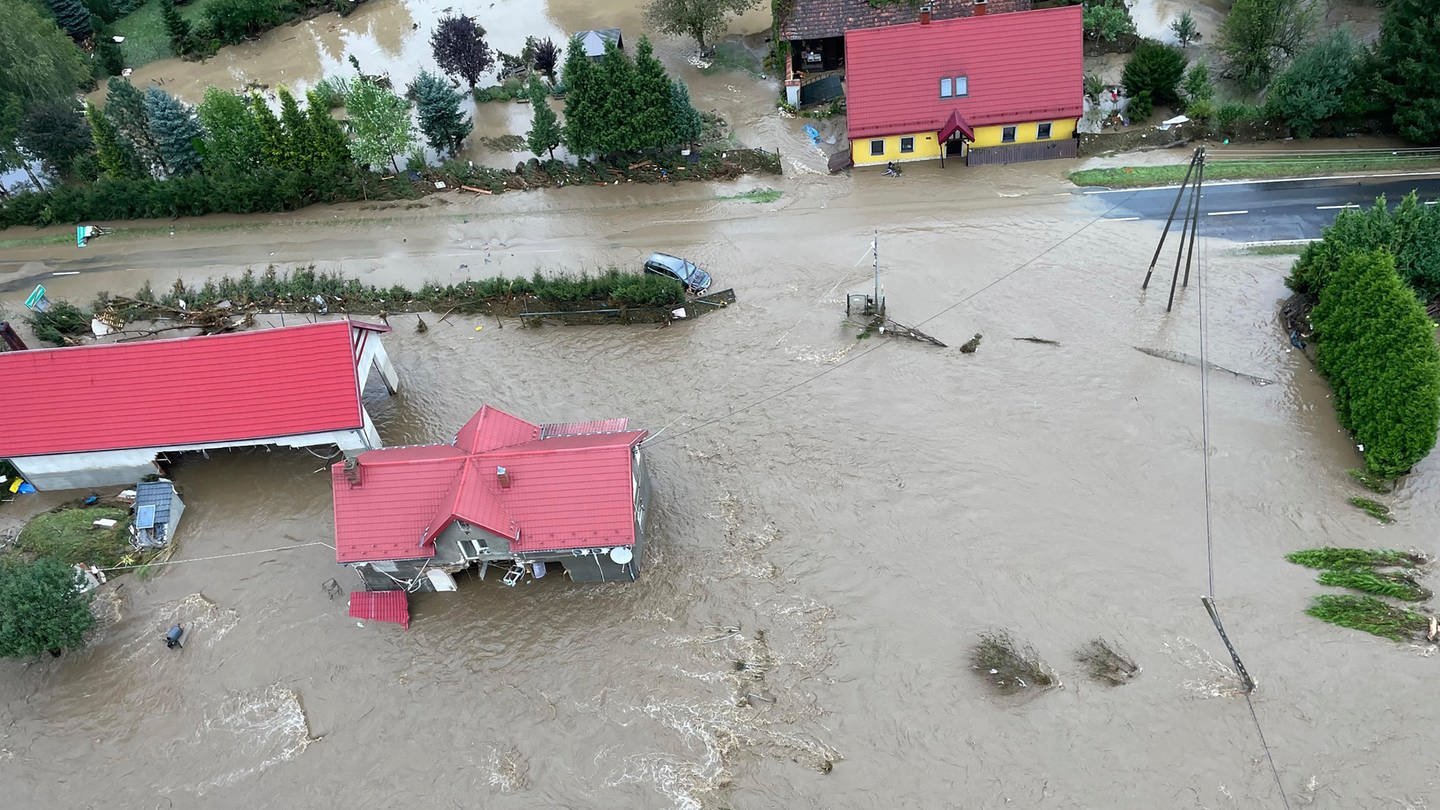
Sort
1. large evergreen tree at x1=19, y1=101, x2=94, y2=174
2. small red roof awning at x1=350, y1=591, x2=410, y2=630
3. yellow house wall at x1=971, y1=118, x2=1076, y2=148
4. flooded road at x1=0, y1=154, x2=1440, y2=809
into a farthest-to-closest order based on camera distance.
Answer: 1. large evergreen tree at x1=19, y1=101, x2=94, y2=174
2. yellow house wall at x1=971, y1=118, x2=1076, y2=148
3. small red roof awning at x1=350, y1=591, x2=410, y2=630
4. flooded road at x1=0, y1=154, x2=1440, y2=809

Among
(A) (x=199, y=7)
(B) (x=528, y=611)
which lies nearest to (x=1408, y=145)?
(B) (x=528, y=611)

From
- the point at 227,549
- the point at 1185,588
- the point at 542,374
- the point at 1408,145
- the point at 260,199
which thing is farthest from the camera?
the point at 260,199

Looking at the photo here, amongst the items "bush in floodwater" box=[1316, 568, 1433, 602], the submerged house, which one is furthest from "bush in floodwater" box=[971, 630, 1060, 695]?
the submerged house

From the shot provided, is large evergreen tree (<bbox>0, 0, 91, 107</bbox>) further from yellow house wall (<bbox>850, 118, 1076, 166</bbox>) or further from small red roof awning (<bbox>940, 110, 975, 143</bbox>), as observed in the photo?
small red roof awning (<bbox>940, 110, 975, 143</bbox>)

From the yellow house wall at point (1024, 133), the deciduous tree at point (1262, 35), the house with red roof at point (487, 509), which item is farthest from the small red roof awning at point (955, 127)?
the house with red roof at point (487, 509)

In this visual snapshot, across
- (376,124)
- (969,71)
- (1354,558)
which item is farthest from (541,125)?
(1354,558)

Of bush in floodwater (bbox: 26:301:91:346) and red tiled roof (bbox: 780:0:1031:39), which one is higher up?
red tiled roof (bbox: 780:0:1031:39)

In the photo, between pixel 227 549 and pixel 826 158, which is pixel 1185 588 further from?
pixel 227 549

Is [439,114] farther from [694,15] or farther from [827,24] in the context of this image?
[827,24]
